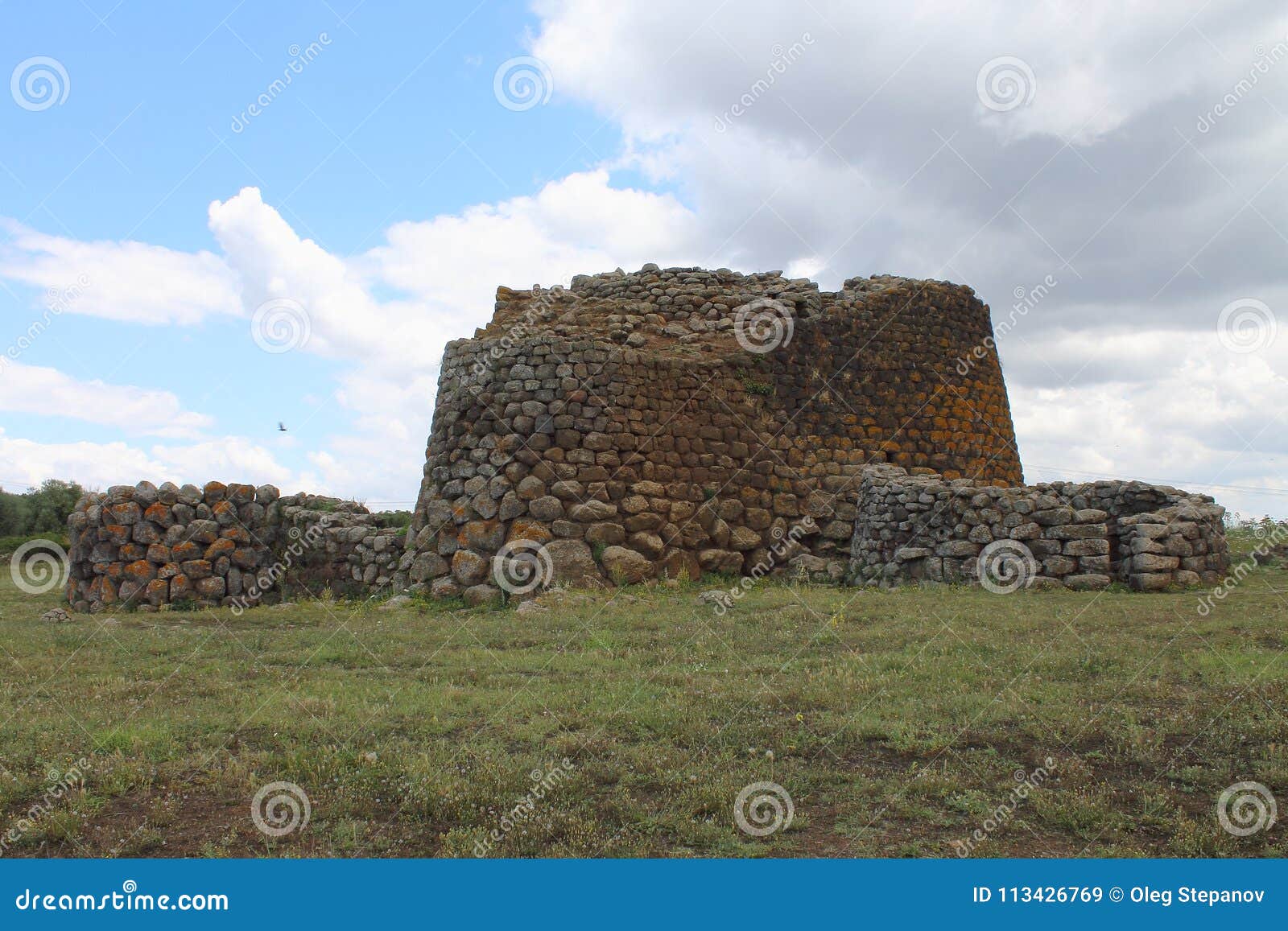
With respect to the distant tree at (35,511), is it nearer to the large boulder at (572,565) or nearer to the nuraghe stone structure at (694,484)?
the nuraghe stone structure at (694,484)

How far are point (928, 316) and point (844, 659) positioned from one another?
31.2 feet

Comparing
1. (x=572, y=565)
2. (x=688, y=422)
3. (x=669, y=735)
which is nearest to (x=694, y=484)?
(x=688, y=422)

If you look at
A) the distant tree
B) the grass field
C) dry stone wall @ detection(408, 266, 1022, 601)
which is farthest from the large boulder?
the distant tree

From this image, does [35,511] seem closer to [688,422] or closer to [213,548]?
[213,548]

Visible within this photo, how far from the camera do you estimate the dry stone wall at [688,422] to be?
12445mm

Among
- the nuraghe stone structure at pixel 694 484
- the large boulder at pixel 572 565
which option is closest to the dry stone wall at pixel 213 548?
the nuraghe stone structure at pixel 694 484

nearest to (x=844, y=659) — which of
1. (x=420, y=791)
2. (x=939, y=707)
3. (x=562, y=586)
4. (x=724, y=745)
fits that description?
(x=939, y=707)

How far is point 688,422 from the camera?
13.3m

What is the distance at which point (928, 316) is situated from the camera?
51.0 feet

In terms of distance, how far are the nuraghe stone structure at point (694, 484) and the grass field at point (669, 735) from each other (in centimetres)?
253

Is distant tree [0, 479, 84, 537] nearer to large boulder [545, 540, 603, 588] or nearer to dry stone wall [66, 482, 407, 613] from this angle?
dry stone wall [66, 482, 407, 613]

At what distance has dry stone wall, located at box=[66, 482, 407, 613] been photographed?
1376 centimetres

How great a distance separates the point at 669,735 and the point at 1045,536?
26.3 feet

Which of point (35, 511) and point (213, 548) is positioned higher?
point (35, 511)
